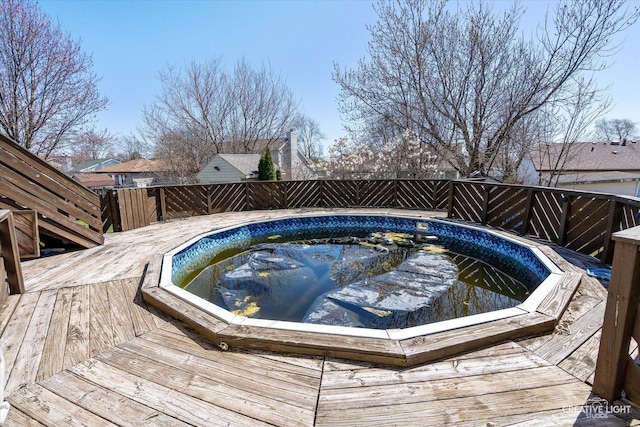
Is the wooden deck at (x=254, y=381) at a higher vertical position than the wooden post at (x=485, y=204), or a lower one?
lower

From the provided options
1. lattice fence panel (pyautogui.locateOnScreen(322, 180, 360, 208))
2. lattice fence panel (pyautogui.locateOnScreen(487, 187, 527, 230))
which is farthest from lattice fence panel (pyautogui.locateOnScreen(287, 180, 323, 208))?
lattice fence panel (pyautogui.locateOnScreen(487, 187, 527, 230))

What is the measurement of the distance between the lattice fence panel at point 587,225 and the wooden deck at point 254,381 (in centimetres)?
198

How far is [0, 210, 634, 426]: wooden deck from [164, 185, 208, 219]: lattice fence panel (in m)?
5.00

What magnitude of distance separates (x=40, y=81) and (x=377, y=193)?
947cm

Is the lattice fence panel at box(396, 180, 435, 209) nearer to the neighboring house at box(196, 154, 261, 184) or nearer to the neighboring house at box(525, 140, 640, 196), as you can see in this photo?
the neighboring house at box(525, 140, 640, 196)

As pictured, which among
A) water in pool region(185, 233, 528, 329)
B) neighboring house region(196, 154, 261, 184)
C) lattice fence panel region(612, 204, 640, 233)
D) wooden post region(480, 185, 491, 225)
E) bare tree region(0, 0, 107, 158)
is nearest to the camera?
water in pool region(185, 233, 528, 329)

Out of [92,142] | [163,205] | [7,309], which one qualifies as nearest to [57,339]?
[7,309]

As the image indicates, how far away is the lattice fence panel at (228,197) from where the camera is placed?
770 cm

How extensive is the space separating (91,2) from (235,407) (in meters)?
11.2

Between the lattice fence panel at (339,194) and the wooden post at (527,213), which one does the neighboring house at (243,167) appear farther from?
the wooden post at (527,213)

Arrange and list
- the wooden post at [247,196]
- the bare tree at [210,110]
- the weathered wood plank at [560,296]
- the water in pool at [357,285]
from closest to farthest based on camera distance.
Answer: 1. the weathered wood plank at [560,296]
2. the water in pool at [357,285]
3. the wooden post at [247,196]
4. the bare tree at [210,110]

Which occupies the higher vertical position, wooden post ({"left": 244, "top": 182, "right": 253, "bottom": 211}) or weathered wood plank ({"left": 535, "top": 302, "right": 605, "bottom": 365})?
wooden post ({"left": 244, "top": 182, "right": 253, "bottom": 211})

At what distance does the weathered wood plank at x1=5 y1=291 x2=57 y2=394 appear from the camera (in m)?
1.60

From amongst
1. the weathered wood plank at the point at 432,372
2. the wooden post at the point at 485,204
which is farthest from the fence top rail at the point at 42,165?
the wooden post at the point at 485,204
